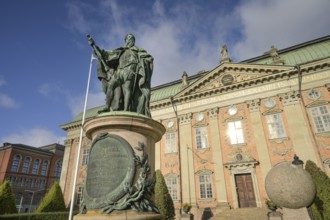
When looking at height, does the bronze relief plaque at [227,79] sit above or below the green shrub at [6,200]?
above

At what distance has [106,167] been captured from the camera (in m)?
4.64

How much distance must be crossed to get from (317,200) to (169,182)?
13092 mm

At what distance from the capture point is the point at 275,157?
18.6 metres

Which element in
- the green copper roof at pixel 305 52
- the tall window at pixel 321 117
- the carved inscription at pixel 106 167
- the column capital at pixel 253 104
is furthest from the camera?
the column capital at pixel 253 104

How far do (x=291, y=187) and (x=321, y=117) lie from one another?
1557 centimetres

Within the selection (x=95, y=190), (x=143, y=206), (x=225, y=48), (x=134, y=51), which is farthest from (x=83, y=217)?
(x=225, y=48)

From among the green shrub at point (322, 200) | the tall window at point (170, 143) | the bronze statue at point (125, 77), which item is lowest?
the green shrub at point (322, 200)

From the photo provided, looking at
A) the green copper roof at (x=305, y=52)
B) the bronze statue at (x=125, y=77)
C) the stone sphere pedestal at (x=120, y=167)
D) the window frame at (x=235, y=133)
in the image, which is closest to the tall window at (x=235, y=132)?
the window frame at (x=235, y=133)

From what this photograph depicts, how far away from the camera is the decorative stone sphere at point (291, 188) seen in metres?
6.01

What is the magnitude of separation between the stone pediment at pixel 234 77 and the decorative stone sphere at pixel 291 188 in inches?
641

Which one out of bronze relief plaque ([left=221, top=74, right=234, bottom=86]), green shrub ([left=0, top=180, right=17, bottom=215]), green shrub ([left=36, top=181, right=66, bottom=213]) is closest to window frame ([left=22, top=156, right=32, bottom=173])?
green shrub ([left=36, top=181, right=66, bottom=213])

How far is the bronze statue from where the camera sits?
228 inches

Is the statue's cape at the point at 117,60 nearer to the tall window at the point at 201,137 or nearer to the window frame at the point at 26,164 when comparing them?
the tall window at the point at 201,137

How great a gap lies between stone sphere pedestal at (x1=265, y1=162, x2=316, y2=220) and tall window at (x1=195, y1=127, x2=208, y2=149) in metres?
15.5
